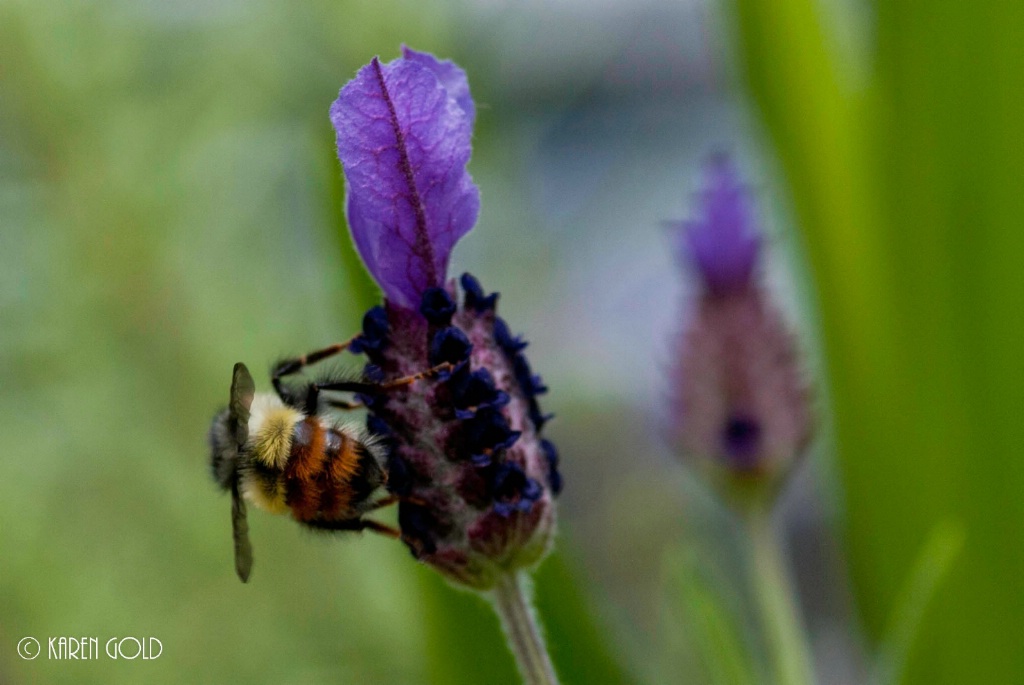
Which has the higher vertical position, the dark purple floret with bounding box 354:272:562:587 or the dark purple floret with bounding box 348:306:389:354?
the dark purple floret with bounding box 348:306:389:354

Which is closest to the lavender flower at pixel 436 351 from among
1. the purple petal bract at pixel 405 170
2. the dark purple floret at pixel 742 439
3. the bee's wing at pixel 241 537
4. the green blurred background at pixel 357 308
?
the purple petal bract at pixel 405 170

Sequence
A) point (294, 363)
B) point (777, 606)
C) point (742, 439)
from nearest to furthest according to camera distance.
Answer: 1. point (294, 363)
2. point (777, 606)
3. point (742, 439)

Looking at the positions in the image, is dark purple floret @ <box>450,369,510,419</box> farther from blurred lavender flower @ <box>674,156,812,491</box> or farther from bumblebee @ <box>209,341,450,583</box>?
blurred lavender flower @ <box>674,156,812,491</box>

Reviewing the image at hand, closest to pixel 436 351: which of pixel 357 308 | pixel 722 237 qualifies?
pixel 357 308

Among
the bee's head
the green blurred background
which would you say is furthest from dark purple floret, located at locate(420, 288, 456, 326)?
the green blurred background

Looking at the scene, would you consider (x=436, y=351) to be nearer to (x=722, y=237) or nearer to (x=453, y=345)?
(x=453, y=345)

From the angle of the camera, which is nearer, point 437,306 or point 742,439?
point 437,306

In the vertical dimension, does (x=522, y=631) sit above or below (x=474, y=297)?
below
